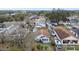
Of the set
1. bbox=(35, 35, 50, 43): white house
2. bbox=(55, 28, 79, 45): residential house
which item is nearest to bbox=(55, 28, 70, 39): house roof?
bbox=(55, 28, 79, 45): residential house

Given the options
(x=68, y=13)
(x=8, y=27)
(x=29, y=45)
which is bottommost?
(x=29, y=45)

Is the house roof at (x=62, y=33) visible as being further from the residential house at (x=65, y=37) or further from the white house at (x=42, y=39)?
the white house at (x=42, y=39)

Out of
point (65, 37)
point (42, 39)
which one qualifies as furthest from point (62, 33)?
point (42, 39)

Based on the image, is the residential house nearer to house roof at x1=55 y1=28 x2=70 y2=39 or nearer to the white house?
house roof at x1=55 y1=28 x2=70 y2=39

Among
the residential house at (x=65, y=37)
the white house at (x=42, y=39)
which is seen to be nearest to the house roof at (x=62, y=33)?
the residential house at (x=65, y=37)

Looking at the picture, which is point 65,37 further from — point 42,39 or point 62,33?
point 42,39

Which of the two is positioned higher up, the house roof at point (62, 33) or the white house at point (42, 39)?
the house roof at point (62, 33)

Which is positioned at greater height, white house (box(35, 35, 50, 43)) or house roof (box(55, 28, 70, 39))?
house roof (box(55, 28, 70, 39))
